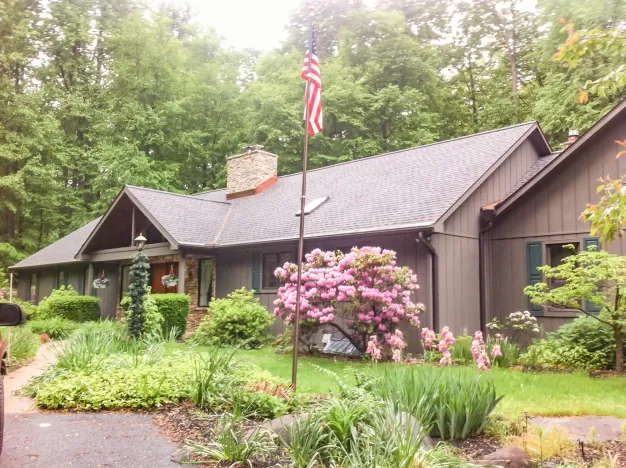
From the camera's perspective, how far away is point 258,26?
37.7 metres

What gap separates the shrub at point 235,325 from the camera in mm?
13969

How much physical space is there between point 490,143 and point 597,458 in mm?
11206

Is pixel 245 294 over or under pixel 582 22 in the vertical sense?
under

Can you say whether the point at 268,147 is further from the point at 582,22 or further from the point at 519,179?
the point at 519,179

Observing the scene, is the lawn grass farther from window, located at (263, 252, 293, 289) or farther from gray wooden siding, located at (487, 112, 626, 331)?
window, located at (263, 252, 293, 289)

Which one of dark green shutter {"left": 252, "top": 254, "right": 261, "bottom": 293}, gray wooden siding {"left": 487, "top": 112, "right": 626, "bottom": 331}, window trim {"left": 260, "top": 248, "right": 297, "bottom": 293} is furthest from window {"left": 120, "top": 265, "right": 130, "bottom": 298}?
gray wooden siding {"left": 487, "top": 112, "right": 626, "bottom": 331}

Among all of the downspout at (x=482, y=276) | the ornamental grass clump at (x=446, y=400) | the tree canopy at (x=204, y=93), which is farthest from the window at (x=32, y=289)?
the ornamental grass clump at (x=446, y=400)

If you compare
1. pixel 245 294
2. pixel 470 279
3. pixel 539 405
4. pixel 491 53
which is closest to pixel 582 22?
pixel 491 53

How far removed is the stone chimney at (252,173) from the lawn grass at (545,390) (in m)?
10.8

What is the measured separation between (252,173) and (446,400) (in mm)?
16310

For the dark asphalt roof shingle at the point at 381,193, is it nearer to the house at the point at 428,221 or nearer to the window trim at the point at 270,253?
the house at the point at 428,221

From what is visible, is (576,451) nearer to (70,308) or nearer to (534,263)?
(534,263)

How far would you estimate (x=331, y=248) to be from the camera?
14.3 metres

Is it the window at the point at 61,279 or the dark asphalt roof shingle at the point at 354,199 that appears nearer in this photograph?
the dark asphalt roof shingle at the point at 354,199
